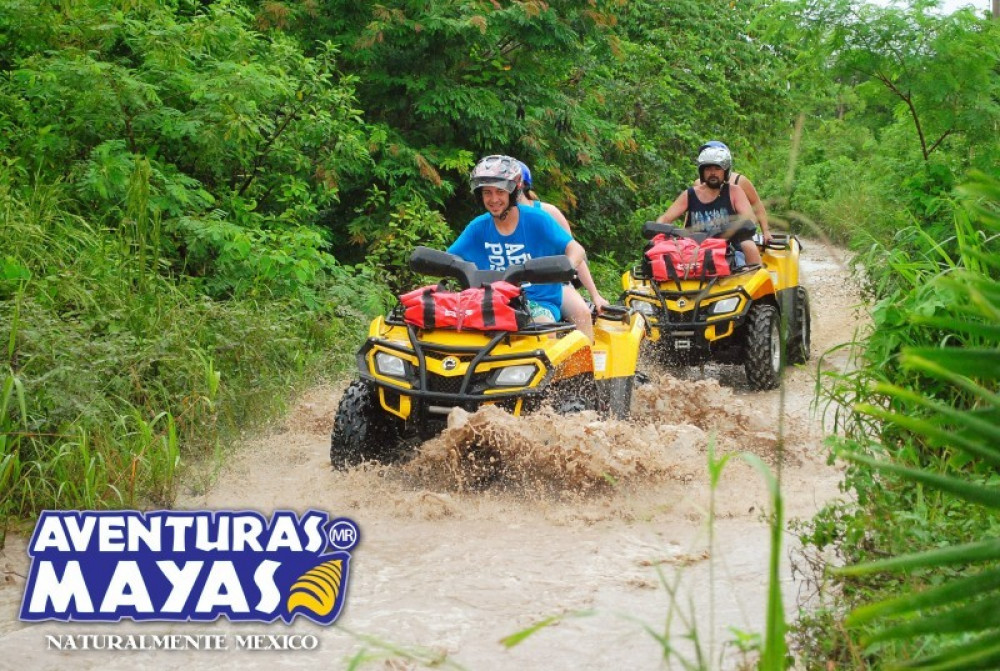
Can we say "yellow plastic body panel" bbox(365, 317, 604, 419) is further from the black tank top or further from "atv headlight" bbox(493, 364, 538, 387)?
the black tank top

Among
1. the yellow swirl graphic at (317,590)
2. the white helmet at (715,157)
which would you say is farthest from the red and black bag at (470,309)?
the white helmet at (715,157)

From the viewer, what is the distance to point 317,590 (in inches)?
179

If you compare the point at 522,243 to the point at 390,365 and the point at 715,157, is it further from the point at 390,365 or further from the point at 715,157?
the point at 715,157

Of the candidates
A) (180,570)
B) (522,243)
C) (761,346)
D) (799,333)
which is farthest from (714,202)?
(180,570)

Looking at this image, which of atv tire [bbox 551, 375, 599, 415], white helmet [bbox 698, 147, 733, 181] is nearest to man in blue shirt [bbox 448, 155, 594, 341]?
atv tire [bbox 551, 375, 599, 415]

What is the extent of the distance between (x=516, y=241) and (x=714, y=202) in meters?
3.66

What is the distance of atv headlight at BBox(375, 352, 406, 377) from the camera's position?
6387 millimetres

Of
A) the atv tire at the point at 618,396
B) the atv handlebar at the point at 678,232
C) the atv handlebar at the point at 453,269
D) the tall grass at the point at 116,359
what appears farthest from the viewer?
the atv handlebar at the point at 678,232

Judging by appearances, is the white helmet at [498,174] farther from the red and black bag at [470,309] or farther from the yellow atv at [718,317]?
the yellow atv at [718,317]

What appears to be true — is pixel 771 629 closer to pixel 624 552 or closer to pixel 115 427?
pixel 624 552

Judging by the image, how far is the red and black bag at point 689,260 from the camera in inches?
377

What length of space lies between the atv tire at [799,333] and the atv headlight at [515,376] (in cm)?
424

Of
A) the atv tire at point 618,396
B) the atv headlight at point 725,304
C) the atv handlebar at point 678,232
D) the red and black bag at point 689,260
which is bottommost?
the atv tire at point 618,396

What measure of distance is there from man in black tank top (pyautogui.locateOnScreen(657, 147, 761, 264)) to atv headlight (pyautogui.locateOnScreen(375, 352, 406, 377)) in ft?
14.1
